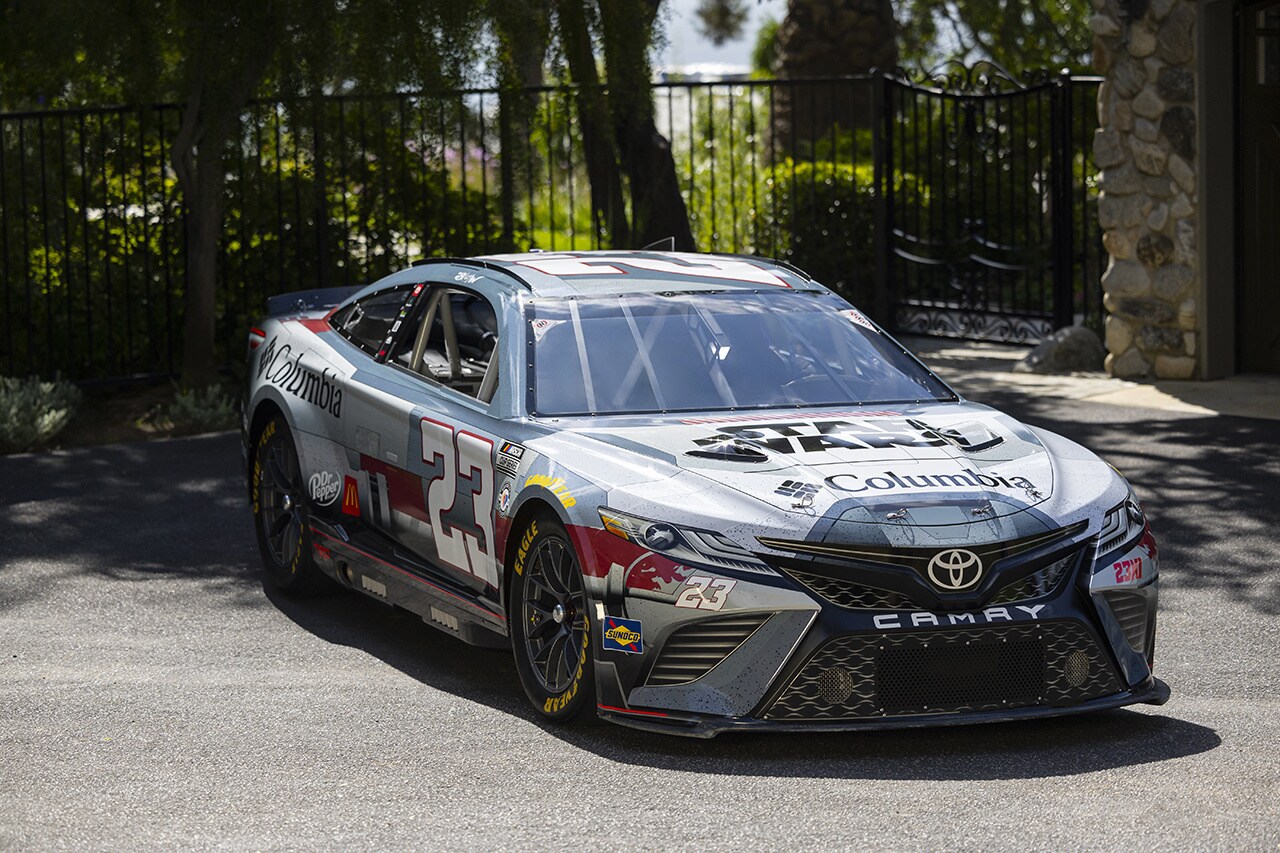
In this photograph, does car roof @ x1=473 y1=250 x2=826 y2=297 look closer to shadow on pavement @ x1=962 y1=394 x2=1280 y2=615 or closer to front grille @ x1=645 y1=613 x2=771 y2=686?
front grille @ x1=645 y1=613 x2=771 y2=686

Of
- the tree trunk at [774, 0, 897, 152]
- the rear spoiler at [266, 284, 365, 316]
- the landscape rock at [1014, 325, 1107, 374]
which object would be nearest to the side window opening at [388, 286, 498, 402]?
the rear spoiler at [266, 284, 365, 316]

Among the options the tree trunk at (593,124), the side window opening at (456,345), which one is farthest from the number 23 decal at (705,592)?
the tree trunk at (593,124)

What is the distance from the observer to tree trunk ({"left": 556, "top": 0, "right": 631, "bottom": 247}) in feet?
43.5

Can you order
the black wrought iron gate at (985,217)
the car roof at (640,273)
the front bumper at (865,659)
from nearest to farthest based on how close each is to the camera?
the front bumper at (865,659)
the car roof at (640,273)
the black wrought iron gate at (985,217)

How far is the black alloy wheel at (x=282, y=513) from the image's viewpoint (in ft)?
25.7

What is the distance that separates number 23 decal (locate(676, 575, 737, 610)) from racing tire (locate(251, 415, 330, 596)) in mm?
2755

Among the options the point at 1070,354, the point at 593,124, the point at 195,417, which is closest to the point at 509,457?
the point at 195,417

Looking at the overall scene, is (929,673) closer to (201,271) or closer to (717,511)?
(717,511)

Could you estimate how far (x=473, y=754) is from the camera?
569 centimetres

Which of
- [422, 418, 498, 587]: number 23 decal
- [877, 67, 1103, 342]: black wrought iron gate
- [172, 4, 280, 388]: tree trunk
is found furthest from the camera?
[877, 67, 1103, 342]: black wrought iron gate

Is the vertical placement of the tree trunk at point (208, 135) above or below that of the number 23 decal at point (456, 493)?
above

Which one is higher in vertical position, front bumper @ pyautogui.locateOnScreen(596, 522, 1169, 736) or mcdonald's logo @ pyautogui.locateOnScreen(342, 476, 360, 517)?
mcdonald's logo @ pyautogui.locateOnScreen(342, 476, 360, 517)

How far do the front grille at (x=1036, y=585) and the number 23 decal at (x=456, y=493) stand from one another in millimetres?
1719

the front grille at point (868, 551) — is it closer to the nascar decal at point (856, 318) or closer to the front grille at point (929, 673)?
the front grille at point (929, 673)
